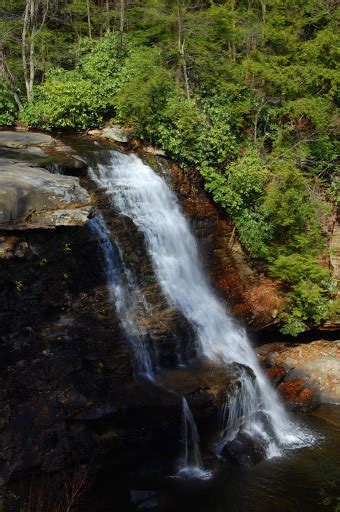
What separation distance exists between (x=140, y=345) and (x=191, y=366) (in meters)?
1.38

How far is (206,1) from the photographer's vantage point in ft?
70.5

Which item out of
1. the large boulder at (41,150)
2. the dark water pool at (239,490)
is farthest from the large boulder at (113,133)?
the dark water pool at (239,490)

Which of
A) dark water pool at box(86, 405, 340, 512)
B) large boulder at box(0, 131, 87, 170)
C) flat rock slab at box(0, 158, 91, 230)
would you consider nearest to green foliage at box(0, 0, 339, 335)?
large boulder at box(0, 131, 87, 170)

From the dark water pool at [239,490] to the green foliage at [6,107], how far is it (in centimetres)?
1141

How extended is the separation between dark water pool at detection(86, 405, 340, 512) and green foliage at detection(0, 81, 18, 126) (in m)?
11.4

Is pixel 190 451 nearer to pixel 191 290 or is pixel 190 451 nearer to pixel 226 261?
pixel 191 290

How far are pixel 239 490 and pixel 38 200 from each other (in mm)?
6963

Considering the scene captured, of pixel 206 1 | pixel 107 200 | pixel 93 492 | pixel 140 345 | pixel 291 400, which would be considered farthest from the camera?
pixel 206 1

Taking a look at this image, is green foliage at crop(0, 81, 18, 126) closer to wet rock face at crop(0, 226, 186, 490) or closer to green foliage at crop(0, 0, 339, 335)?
green foliage at crop(0, 0, 339, 335)

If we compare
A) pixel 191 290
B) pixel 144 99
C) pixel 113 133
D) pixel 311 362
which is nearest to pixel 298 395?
pixel 311 362

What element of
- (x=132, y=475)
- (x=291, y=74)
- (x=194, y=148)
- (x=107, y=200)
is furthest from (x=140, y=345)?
(x=291, y=74)

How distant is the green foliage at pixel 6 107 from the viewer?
15414mm

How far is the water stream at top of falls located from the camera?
1112 centimetres

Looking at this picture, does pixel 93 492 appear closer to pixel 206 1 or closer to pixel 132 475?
pixel 132 475
